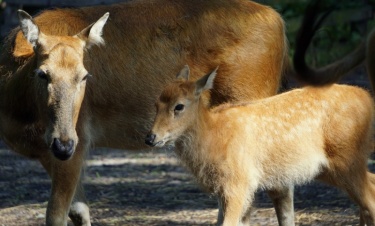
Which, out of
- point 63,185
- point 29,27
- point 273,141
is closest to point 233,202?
point 273,141

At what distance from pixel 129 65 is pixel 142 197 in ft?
8.27

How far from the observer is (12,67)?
27.1 feet

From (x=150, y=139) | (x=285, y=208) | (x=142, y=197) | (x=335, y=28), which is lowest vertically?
(x=335, y=28)

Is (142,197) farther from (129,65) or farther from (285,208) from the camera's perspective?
(285,208)

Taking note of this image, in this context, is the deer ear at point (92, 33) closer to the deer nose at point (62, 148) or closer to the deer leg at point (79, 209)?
the deer nose at point (62, 148)

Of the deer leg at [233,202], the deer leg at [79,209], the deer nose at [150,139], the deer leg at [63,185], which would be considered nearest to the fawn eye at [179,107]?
the deer nose at [150,139]

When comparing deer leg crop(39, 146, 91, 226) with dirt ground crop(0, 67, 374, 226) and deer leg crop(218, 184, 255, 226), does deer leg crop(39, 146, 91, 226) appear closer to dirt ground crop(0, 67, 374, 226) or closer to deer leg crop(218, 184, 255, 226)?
dirt ground crop(0, 67, 374, 226)

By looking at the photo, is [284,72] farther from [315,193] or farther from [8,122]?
[8,122]

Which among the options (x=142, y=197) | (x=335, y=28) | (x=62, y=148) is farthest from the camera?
(x=335, y=28)

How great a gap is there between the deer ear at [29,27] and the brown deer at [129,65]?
320 millimetres

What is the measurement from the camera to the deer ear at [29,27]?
7.34m

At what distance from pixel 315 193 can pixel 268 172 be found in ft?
9.54

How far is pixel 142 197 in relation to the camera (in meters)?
10.5

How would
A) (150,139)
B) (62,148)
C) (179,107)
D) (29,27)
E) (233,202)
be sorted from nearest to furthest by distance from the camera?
(150,139), (62,148), (179,107), (233,202), (29,27)
